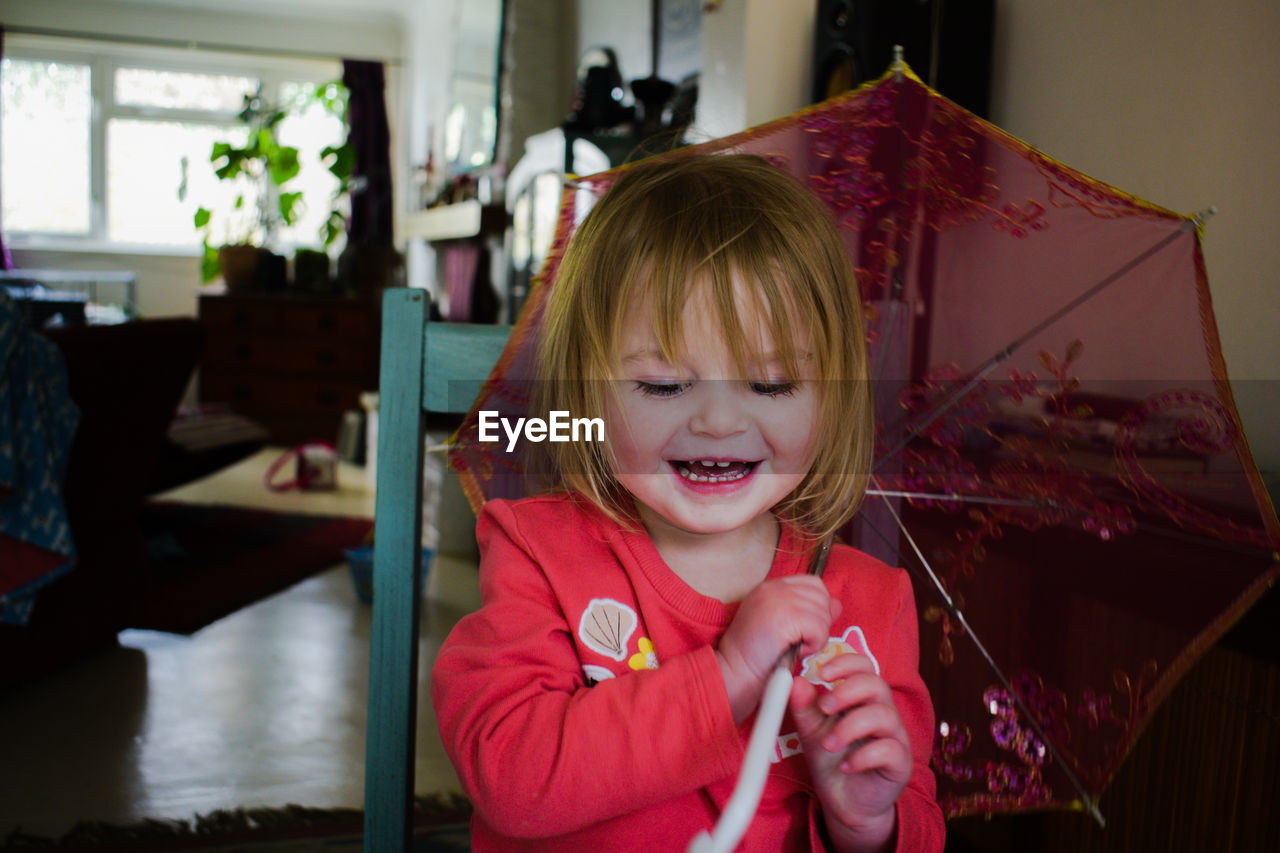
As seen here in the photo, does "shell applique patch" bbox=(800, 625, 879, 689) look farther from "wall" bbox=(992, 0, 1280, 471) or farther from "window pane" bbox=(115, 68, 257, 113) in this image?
"window pane" bbox=(115, 68, 257, 113)

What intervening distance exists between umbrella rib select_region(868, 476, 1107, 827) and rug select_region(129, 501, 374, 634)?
1989 millimetres

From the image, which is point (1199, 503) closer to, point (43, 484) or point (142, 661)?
point (43, 484)

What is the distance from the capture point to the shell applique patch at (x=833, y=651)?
536mm

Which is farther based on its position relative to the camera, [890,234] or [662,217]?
[890,234]

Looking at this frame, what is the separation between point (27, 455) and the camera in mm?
1714

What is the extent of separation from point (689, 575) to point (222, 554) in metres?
2.54

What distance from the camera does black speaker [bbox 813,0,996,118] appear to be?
1.52 m

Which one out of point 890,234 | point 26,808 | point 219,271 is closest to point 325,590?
point 26,808

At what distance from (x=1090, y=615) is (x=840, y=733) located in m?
0.17

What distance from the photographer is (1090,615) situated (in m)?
0.55

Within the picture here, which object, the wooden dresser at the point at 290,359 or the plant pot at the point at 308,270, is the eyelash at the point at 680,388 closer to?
the wooden dresser at the point at 290,359

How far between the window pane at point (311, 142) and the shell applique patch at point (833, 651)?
18.8 feet

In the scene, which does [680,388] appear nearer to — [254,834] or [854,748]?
[854,748]

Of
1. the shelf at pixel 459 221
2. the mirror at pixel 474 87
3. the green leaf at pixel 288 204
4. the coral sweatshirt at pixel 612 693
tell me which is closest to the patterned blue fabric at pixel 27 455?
the coral sweatshirt at pixel 612 693
